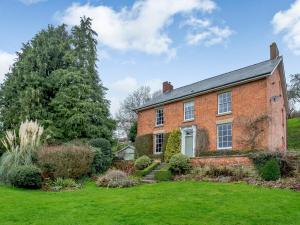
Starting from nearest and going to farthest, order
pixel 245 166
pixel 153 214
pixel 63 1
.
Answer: pixel 153 214, pixel 63 1, pixel 245 166

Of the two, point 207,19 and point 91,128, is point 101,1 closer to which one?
point 207,19

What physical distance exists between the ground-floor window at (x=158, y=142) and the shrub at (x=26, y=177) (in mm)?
12414

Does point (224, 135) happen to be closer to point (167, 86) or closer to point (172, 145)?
point (172, 145)

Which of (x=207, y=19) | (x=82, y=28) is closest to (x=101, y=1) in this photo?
(x=207, y=19)

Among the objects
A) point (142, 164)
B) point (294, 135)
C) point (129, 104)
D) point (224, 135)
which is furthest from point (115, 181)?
point (129, 104)

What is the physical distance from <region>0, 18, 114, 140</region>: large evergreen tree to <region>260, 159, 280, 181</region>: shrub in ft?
48.2

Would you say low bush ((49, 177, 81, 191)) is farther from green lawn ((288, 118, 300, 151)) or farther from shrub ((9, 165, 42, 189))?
green lawn ((288, 118, 300, 151))

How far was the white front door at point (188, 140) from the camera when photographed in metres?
23.6

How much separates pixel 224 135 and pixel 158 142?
21.9 ft

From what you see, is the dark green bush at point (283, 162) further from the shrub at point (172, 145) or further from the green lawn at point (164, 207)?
the shrub at point (172, 145)

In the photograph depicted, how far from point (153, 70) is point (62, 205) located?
12.7m

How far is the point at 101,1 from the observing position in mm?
13398

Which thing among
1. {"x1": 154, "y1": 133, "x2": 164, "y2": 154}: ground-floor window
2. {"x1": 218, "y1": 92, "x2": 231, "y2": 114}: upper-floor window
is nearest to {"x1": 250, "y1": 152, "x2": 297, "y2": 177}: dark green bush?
{"x1": 218, "y1": 92, "x2": 231, "y2": 114}: upper-floor window

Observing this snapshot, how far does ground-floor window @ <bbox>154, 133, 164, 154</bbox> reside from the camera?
26420mm
